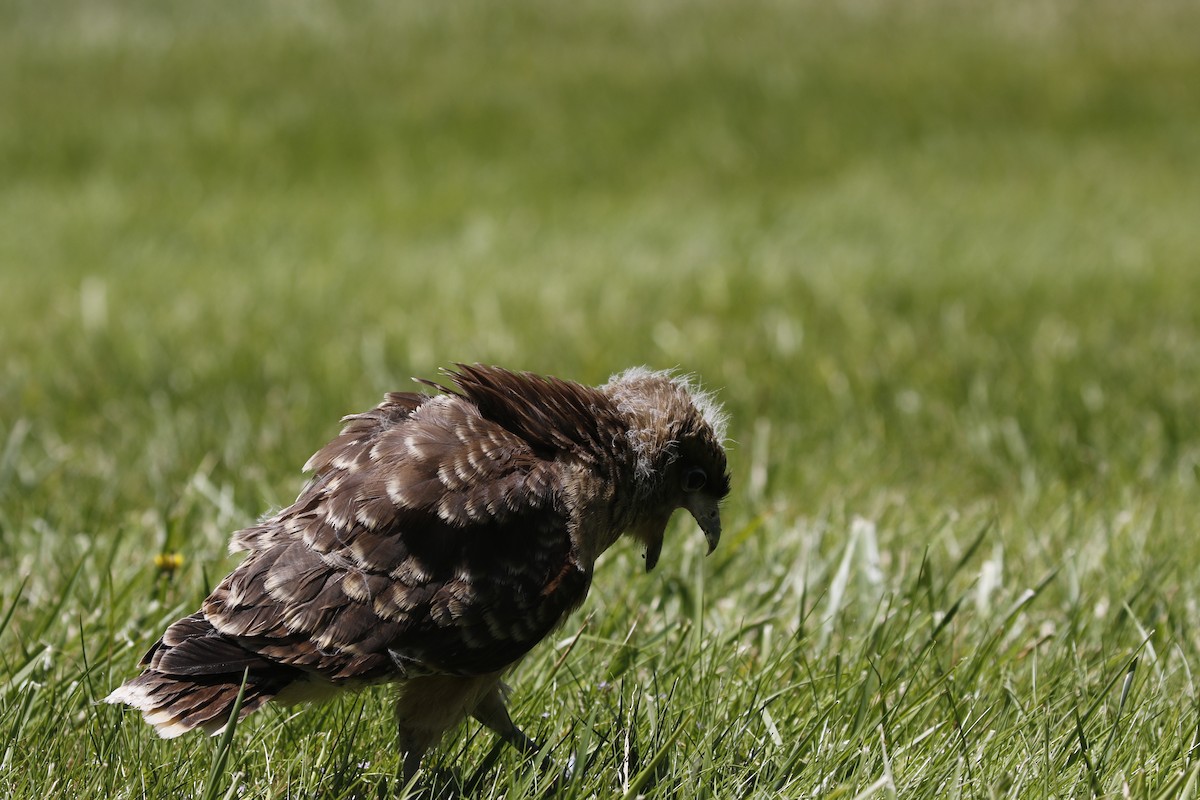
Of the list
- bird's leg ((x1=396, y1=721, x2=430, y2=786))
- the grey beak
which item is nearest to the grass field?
bird's leg ((x1=396, y1=721, x2=430, y2=786))

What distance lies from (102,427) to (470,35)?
8659mm

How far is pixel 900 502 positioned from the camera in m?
4.84

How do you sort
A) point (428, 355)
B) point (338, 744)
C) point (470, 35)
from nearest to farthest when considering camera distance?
point (338, 744) → point (428, 355) → point (470, 35)

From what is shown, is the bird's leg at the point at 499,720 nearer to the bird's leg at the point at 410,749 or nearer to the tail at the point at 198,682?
the bird's leg at the point at 410,749

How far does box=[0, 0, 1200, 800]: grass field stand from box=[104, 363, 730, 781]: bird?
0.16 m

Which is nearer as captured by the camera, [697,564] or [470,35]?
[697,564]

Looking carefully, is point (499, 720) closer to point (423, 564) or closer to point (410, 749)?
point (410, 749)

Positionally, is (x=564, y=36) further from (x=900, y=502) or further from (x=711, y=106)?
(x=900, y=502)

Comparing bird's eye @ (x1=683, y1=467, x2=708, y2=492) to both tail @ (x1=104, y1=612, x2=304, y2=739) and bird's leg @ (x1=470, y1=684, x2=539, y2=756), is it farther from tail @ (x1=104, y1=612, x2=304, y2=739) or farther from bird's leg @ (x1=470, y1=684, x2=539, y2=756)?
tail @ (x1=104, y1=612, x2=304, y2=739)

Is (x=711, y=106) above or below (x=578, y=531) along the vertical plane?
below

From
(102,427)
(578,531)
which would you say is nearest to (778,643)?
(578,531)

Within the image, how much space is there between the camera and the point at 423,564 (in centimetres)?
277

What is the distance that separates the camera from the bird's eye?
3322 millimetres

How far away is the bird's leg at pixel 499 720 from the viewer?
293 centimetres
